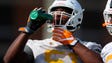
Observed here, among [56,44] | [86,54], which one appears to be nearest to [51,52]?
[56,44]

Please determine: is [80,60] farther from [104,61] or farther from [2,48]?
[2,48]

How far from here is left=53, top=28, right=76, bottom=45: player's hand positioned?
4.81m

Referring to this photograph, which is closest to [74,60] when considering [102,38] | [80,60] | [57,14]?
[80,60]

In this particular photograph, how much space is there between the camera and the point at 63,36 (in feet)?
15.8

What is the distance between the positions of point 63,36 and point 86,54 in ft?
0.72

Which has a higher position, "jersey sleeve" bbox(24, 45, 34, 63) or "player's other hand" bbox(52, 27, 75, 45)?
"player's other hand" bbox(52, 27, 75, 45)

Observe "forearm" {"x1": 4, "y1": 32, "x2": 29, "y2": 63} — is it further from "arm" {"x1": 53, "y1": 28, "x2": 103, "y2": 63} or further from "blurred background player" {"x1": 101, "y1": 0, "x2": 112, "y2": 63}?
"blurred background player" {"x1": 101, "y1": 0, "x2": 112, "y2": 63}

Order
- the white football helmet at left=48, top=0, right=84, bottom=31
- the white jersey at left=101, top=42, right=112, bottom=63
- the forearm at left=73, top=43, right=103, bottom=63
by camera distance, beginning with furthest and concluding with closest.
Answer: the white football helmet at left=48, top=0, right=84, bottom=31
the forearm at left=73, top=43, right=103, bottom=63
the white jersey at left=101, top=42, right=112, bottom=63

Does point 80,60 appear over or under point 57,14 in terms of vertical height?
under

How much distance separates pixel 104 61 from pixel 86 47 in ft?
0.67

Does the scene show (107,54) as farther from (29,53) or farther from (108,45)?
(29,53)

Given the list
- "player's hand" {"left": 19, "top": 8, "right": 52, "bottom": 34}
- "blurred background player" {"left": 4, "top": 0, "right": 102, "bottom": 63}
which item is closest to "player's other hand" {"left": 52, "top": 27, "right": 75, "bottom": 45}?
"blurred background player" {"left": 4, "top": 0, "right": 102, "bottom": 63}

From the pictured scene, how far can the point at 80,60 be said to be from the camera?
4.85m

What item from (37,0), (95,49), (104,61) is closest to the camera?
(104,61)
